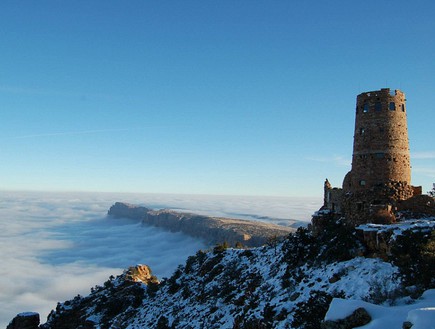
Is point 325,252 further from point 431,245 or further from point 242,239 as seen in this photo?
point 242,239

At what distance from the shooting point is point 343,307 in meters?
12.5

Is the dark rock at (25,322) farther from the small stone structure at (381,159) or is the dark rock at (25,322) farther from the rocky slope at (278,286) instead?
the small stone structure at (381,159)

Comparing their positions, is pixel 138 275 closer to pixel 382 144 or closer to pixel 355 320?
A: pixel 382 144

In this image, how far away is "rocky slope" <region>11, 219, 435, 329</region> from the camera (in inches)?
648

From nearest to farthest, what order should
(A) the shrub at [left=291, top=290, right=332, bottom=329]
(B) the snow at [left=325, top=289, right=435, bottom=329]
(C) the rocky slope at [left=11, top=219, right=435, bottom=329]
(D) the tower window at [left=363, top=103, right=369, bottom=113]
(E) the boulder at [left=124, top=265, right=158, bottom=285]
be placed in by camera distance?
(B) the snow at [left=325, top=289, right=435, bottom=329] → (A) the shrub at [left=291, top=290, right=332, bottom=329] → (C) the rocky slope at [left=11, top=219, right=435, bottom=329] → (D) the tower window at [left=363, top=103, right=369, bottom=113] → (E) the boulder at [left=124, top=265, right=158, bottom=285]

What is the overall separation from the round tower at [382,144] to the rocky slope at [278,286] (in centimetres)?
452

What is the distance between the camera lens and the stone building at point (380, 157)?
26.2 metres

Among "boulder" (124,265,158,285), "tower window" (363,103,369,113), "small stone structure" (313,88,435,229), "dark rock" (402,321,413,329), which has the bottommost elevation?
"boulder" (124,265,158,285)

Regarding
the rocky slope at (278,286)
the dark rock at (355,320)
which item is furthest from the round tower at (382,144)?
the dark rock at (355,320)

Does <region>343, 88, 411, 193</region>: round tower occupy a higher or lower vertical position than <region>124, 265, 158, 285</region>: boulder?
higher

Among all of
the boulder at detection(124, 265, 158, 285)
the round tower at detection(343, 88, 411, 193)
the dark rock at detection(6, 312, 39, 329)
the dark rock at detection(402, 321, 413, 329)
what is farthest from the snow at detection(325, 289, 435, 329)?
the dark rock at detection(6, 312, 39, 329)

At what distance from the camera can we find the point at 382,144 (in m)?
26.6

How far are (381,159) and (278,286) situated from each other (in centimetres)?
1295

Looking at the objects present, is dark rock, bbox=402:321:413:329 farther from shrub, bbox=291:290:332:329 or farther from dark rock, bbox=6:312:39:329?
dark rock, bbox=6:312:39:329
